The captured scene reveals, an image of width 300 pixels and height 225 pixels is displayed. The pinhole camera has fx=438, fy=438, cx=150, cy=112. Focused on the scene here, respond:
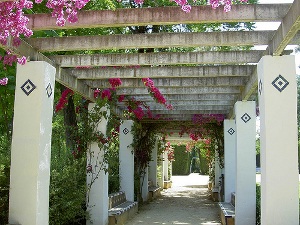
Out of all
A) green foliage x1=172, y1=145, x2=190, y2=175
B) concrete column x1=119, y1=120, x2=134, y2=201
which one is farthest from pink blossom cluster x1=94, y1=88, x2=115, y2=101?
green foliage x1=172, y1=145, x2=190, y2=175

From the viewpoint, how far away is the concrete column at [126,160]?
13.2m

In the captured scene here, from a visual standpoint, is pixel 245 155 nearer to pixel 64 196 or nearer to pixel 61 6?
pixel 64 196

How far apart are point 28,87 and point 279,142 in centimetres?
339

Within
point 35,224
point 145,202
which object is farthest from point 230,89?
point 145,202

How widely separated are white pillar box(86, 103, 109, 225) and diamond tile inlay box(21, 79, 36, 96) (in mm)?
3516

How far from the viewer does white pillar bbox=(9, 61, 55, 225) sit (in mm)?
5617

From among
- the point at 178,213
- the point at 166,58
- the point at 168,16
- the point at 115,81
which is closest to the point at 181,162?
the point at 178,213

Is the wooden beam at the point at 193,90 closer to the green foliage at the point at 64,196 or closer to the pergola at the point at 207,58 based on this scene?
the pergola at the point at 207,58

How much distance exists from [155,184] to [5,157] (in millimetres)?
13248

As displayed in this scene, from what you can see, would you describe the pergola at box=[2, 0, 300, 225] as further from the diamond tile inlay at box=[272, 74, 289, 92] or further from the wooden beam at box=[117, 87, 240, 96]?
the wooden beam at box=[117, 87, 240, 96]

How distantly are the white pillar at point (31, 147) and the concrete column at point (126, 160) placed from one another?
725 centimetres

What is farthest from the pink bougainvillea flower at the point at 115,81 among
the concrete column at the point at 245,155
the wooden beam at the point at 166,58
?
the concrete column at the point at 245,155

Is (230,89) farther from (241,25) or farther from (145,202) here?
(145,202)

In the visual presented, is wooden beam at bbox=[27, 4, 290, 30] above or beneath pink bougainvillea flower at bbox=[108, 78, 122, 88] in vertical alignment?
above
